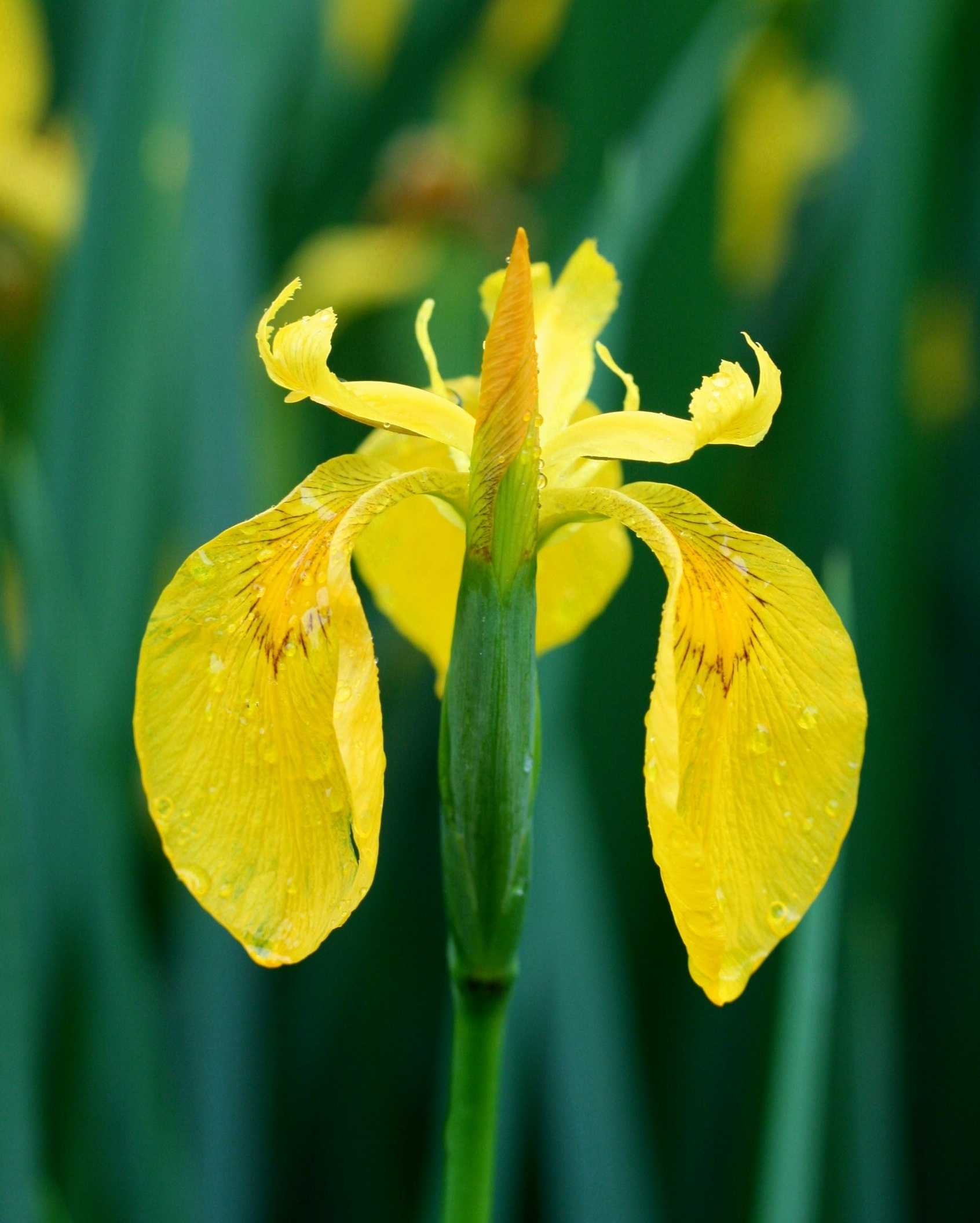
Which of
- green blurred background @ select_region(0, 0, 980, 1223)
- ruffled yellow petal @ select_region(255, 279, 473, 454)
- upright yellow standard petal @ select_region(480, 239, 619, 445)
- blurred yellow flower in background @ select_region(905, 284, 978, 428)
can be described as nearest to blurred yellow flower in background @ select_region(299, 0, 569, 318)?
green blurred background @ select_region(0, 0, 980, 1223)

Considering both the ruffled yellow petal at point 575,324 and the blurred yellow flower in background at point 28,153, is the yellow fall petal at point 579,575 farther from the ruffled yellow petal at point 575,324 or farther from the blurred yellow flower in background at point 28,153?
the blurred yellow flower in background at point 28,153

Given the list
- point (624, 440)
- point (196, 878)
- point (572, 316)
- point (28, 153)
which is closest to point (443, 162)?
point (28, 153)

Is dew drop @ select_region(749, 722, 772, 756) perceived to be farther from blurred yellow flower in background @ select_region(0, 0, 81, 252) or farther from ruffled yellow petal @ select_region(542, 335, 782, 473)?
blurred yellow flower in background @ select_region(0, 0, 81, 252)

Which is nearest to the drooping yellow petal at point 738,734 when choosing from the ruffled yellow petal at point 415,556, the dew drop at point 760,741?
the dew drop at point 760,741

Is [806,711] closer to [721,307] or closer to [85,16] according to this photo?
[721,307]

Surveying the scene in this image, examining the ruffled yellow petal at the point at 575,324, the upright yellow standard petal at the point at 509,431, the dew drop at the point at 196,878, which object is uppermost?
the ruffled yellow petal at the point at 575,324

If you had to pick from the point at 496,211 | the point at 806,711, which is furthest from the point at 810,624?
the point at 496,211
